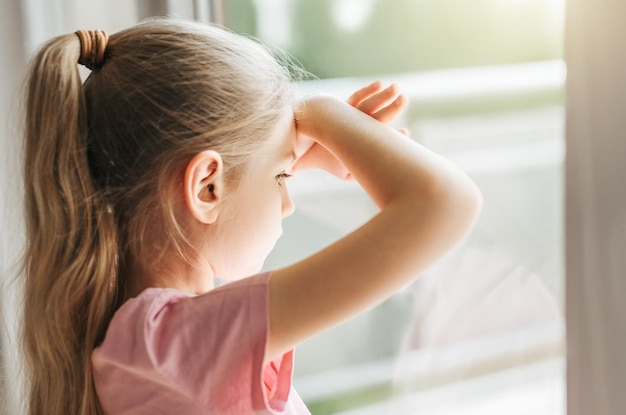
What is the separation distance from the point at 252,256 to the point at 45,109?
0.27m

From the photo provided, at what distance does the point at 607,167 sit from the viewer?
2.63 ft

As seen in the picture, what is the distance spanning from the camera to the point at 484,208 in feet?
3.74

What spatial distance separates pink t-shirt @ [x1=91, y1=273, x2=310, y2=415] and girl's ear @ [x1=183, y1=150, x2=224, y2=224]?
0.09 meters

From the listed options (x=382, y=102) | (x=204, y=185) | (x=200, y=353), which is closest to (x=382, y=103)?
(x=382, y=102)

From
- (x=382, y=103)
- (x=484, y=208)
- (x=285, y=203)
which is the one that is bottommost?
(x=484, y=208)

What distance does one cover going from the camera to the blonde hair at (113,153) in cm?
82

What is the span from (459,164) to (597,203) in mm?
356

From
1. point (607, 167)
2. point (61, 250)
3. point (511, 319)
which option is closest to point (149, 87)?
point (61, 250)

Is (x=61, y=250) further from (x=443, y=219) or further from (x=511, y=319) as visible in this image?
(x=511, y=319)

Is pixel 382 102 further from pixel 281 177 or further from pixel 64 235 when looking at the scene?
pixel 64 235

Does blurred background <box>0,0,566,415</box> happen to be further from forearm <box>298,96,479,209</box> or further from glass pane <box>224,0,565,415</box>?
forearm <box>298,96,479,209</box>

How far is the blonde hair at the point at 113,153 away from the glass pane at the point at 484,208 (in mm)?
272

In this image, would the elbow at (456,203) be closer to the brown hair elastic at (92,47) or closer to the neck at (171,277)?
the neck at (171,277)

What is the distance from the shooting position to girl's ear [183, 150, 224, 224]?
0.81 meters
